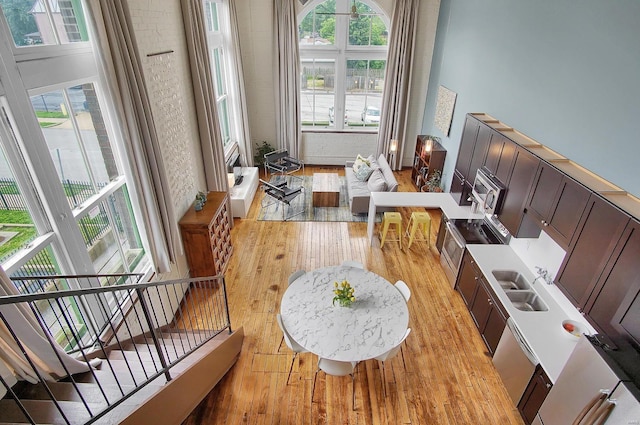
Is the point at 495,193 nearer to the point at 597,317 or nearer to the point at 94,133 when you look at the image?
the point at 597,317

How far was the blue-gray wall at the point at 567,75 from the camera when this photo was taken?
253 centimetres

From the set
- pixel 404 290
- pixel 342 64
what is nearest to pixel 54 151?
pixel 404 290

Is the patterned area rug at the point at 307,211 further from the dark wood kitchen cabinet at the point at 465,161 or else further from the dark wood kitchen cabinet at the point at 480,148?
the dark wood kitchen cabinet at the point at 480,148

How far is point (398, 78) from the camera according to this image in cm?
738

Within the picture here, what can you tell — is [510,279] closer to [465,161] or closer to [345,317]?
[465,161]

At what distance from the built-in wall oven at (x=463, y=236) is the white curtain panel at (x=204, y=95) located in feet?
11.5

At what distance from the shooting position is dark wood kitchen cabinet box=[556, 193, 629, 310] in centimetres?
225

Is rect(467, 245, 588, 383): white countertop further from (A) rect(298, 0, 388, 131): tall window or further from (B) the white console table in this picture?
(A) rect(298, 0, 388, 131): tall window

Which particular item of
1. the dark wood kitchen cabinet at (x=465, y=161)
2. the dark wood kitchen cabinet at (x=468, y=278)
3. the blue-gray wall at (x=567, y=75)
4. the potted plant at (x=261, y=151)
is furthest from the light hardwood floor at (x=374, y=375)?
the potted plant at (x=261, y=151)

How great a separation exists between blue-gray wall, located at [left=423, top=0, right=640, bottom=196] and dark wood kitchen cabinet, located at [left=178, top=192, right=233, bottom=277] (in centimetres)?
389

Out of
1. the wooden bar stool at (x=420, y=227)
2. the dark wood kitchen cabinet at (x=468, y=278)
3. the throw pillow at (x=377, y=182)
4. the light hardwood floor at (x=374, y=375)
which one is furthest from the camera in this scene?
the throw pillow at (x=377, y=182)

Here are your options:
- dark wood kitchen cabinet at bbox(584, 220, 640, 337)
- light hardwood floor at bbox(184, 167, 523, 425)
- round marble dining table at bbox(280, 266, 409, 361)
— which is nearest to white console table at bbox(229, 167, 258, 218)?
light hardwood floor at bbox(184, 167, 523, 425)

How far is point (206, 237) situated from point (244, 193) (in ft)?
7.45

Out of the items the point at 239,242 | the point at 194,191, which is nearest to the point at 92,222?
the point at 194,191
